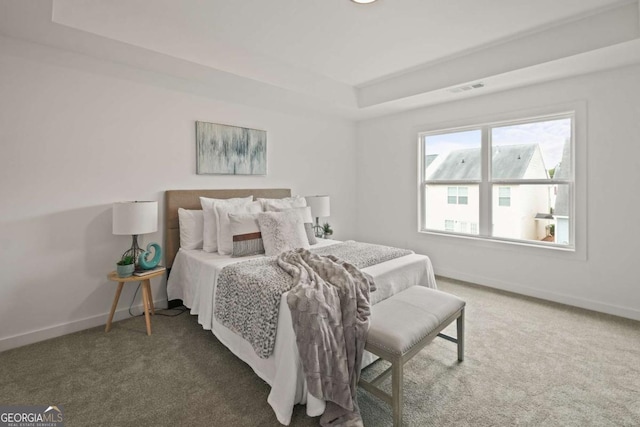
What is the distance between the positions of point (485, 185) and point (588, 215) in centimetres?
107

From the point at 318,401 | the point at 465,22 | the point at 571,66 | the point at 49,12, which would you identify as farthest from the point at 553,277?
the point at 49,12

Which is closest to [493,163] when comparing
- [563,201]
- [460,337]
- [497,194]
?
[497,194]

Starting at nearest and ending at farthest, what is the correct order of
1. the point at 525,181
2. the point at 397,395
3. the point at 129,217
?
the point at 397,395, the point at 129,217, the point at 525,181

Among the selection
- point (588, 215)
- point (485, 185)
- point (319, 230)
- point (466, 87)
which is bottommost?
point (319, 230)

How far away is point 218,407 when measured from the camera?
178 cm

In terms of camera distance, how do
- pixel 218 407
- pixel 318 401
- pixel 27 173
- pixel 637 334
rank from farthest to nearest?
1. pixel 637 334
2. pixel 27 173
3. pixel 218 407
4. pixel 318 401

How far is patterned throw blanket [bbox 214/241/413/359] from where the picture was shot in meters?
1.85

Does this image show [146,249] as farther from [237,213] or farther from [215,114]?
[215,114]

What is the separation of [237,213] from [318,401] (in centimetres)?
190

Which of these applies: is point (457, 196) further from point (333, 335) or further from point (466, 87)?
point (333, 335)

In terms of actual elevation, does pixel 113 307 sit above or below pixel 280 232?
below

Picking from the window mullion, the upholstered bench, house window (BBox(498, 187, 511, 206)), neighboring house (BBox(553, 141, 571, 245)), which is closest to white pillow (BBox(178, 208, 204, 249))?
the upholstered bench

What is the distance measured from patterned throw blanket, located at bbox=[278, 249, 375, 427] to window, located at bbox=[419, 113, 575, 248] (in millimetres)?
2742

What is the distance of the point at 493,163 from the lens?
389cm
